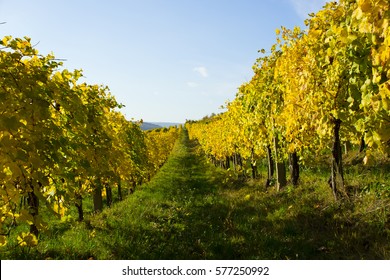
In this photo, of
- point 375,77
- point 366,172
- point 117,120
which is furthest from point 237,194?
point 375,77

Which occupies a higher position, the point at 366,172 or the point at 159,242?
the point at 366,172

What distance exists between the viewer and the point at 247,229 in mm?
8445

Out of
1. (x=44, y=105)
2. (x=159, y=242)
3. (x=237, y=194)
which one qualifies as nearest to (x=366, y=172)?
(x=237, y=194)

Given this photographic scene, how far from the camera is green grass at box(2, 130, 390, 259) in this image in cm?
666

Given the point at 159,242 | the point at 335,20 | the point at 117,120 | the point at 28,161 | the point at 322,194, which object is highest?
the point at 335,20

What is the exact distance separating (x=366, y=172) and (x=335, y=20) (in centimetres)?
616

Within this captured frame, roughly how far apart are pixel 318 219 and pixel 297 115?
2760mm

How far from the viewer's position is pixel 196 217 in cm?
1005

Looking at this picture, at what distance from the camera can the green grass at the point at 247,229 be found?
21.8 ft

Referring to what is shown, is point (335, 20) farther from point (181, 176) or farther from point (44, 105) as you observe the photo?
point (181, 176)

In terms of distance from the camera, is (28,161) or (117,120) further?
(117,120)
